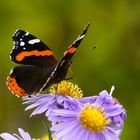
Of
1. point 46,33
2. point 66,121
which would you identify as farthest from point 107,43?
point 66,121

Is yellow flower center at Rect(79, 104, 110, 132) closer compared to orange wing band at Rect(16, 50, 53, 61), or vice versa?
yellow flower center at Rect(79, 104, 110, 132)

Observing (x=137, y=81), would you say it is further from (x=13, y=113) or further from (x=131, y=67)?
(x=13, y=113)

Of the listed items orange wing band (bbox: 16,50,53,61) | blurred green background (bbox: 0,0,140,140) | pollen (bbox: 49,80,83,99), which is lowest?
blurred green background (bbox: 0,0,140,140)

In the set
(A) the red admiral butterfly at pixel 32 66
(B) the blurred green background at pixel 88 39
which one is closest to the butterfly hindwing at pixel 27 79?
(A) the red admiral butterfly at pixel 32 66

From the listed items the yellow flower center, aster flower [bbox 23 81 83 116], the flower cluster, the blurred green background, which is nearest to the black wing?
aster flower [bbox 23 81 83 116]

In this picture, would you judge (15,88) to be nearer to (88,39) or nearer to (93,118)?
(93,118)

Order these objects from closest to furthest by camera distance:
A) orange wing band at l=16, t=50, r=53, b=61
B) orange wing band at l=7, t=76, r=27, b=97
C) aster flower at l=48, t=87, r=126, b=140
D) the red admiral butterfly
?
aster flower at l=48, t=87, r=126, b=140, orange wing band at l=7, t=76, r=27, b=97, the red admiral butterfly, orange wing band at l=16, t=50, r=53, b=61

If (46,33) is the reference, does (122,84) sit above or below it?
below

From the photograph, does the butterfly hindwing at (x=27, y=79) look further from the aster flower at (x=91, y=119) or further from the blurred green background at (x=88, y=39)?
the blurred green background at (x=88, y=39)

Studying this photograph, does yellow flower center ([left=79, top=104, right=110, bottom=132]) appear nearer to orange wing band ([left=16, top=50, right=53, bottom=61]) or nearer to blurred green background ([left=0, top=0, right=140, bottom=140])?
orange wing band ([left=16, top=50, right=53, bottom=61])
